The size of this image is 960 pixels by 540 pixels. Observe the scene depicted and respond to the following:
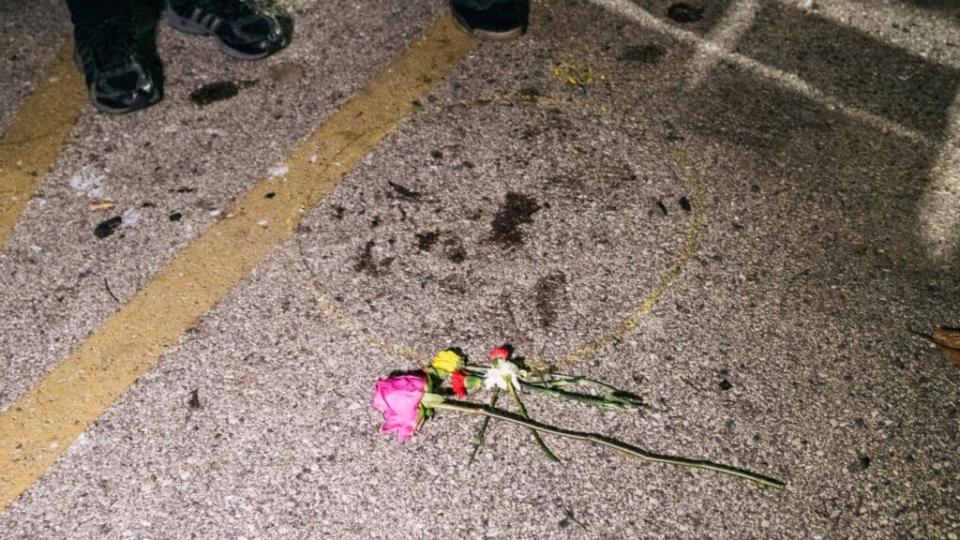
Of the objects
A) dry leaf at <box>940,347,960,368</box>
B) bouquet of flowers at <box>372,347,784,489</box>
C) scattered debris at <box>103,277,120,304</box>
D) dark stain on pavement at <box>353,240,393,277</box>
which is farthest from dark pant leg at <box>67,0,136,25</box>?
dry leaf at <box>940,347,960,368</box>

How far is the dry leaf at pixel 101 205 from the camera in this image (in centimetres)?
243

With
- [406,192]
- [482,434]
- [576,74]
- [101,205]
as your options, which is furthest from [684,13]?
[101,205]

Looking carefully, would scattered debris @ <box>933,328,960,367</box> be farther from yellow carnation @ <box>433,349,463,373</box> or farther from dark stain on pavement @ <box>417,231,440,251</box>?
dark stain on pavement @ <box>417,231,440,251</box>

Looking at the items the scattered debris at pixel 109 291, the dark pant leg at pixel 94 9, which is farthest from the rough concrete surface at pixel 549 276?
the dark pant leg at pixel 94 9

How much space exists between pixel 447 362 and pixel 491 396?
14 cm

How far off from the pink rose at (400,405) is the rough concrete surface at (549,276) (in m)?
0.05

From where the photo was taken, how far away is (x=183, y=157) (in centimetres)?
257

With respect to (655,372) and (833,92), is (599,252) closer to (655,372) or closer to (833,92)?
(655,372)

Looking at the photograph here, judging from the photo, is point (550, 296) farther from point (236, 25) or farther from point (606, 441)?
point (236, 25)

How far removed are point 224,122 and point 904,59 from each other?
2409 millimetres

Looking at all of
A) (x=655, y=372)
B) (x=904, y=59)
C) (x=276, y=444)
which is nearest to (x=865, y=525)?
(x=655, y=372)

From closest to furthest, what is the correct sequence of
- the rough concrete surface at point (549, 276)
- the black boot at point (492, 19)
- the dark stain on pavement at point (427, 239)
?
the rough concrete surface at point (549, 276) → the dark stain on pavement at point (427, 239) → the black boot at point (492, 19)

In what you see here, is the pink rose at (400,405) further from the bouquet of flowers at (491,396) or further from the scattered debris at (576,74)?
the scattered debris at (576,74)

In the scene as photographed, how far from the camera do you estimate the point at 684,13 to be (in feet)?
10.0
